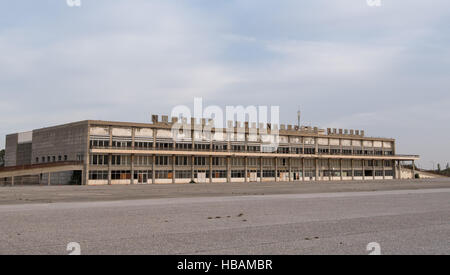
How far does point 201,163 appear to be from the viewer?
91000 millimetres

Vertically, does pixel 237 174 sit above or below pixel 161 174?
above

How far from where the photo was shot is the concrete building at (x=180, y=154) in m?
78.1

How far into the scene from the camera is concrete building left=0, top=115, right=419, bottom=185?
78125 millimetres

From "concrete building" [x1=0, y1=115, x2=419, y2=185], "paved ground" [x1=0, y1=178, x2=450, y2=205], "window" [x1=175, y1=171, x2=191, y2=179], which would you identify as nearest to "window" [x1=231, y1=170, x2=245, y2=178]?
"concrete building" [x1=0, y1=115, x2=419, y2=185]

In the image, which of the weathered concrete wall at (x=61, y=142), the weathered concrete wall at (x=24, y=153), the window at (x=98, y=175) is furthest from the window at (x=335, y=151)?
the weathered concrete wall at (x=24, y=153)

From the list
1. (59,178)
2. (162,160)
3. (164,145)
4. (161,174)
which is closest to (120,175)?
(161,174)

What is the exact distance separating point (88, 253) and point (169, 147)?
77383 millimetres

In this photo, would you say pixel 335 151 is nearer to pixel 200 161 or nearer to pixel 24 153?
pixel 200 161

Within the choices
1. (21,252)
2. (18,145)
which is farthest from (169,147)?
(21,252)

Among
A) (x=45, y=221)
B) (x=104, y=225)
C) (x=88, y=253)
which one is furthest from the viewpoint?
(x=45, y=221)

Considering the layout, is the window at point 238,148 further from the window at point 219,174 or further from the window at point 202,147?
the window at point 202,147

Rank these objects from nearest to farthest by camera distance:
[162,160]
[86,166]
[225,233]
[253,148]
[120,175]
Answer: [225,233], [86,166], [120,175], [162,160], [253,148]

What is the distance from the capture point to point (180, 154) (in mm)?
87000
